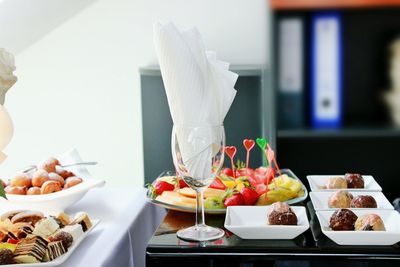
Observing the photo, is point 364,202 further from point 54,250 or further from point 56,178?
point 56,178

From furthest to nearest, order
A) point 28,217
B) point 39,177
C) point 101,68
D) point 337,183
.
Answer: point 101,68 < point 39,177 < point 337,183 < point 28,217

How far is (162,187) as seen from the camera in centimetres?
155

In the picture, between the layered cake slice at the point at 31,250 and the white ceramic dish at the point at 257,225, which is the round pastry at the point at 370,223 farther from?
the layered cake slice at the point at 31,250

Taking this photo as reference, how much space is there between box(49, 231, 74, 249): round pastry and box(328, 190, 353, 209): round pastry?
55 cm

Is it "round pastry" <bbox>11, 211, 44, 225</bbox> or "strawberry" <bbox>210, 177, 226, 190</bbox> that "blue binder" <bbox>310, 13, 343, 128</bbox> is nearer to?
"strawberry" <bbox>210, 177, 226, 190</bbox>

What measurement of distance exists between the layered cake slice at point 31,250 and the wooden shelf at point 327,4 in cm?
96

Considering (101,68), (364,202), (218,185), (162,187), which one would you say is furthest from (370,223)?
(101,68)

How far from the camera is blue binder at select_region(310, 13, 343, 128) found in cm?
186

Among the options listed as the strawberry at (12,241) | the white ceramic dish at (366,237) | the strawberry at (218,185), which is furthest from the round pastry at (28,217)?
the white ceramic dish at (366,237)

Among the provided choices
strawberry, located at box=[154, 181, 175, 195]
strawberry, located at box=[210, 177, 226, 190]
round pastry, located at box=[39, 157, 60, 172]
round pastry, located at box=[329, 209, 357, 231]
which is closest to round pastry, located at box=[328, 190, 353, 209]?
round pastry, located at box=[329, 209, 357, 231]

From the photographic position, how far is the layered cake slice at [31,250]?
1.21 m

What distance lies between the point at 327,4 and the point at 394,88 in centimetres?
30

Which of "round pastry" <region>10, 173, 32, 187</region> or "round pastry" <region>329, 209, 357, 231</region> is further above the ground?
"round pastry" <region>10, 173, 32, 187</region>

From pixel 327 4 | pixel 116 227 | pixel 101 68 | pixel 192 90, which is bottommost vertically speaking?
pixel 116 227
